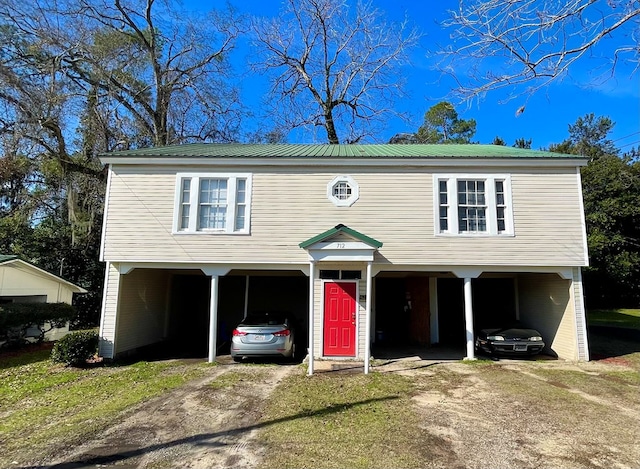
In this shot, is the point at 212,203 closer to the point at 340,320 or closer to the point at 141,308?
the point at 141,308

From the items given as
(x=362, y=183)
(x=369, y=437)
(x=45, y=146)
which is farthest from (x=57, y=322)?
(x=369, y=437)

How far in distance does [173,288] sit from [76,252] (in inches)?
289

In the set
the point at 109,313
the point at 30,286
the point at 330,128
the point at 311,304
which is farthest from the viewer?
the point at 330,128

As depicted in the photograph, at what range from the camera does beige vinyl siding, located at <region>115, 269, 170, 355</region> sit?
11.3m

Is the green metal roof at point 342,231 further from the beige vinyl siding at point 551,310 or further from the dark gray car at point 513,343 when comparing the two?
the beige vinyl siding at point 551,310

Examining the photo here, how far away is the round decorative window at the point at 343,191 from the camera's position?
1106cm

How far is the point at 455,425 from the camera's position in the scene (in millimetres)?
5746

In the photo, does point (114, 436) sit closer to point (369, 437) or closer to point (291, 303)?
point (369, 437)

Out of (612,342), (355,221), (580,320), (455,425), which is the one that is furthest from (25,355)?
(612,342)

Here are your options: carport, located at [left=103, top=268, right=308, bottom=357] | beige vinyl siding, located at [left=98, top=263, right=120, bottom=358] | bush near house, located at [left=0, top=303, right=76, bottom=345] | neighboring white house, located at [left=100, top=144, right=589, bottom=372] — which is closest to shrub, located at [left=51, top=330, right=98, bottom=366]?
beige vinyl siding, located at [left=98, top=263, right=120, bottom=358]

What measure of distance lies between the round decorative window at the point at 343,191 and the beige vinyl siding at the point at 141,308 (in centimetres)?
672

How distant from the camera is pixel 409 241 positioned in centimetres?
1082

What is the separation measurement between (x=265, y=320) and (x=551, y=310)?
8.86 m

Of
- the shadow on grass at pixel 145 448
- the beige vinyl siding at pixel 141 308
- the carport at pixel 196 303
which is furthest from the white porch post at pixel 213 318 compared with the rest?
the shadow on grass at pixel 145 448
